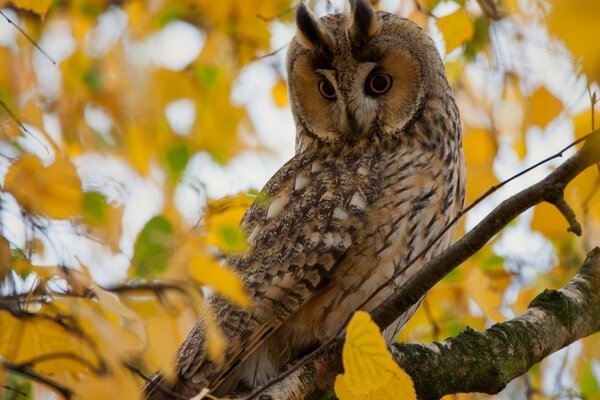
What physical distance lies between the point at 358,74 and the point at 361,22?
0.47 ft

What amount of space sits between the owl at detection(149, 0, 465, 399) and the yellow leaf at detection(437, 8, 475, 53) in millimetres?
139

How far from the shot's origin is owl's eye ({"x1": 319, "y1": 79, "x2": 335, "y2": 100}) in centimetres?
266

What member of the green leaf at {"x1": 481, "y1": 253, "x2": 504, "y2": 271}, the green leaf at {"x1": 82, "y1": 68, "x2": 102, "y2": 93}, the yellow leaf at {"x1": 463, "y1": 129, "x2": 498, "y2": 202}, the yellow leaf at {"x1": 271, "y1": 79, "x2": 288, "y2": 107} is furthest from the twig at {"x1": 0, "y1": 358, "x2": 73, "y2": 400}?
the yellow leaf at {"x1": 271, "y1": 79, "x2": 288, "y2": 107}

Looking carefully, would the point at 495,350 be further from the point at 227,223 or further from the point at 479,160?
the point at 479,160


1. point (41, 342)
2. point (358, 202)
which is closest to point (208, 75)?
point (358, 202)

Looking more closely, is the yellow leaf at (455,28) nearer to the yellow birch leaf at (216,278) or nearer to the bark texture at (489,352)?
the bark texture at (489,352)

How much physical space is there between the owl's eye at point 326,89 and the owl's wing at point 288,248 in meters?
0.21

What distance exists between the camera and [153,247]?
1.70 m

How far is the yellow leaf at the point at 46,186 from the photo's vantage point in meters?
1.77

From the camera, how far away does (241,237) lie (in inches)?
66.6

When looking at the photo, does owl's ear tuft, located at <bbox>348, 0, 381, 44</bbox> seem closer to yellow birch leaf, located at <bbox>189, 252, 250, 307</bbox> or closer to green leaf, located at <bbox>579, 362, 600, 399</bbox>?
yellow birch leaf, located at <bbox>189, 252, 250, 307</bbox>

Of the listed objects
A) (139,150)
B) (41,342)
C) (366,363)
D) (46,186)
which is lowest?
(366,363)

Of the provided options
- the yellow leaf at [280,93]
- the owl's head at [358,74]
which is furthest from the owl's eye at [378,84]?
the yellow leaf at [280,93]

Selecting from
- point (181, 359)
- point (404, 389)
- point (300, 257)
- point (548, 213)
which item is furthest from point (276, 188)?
point (404, 389)
